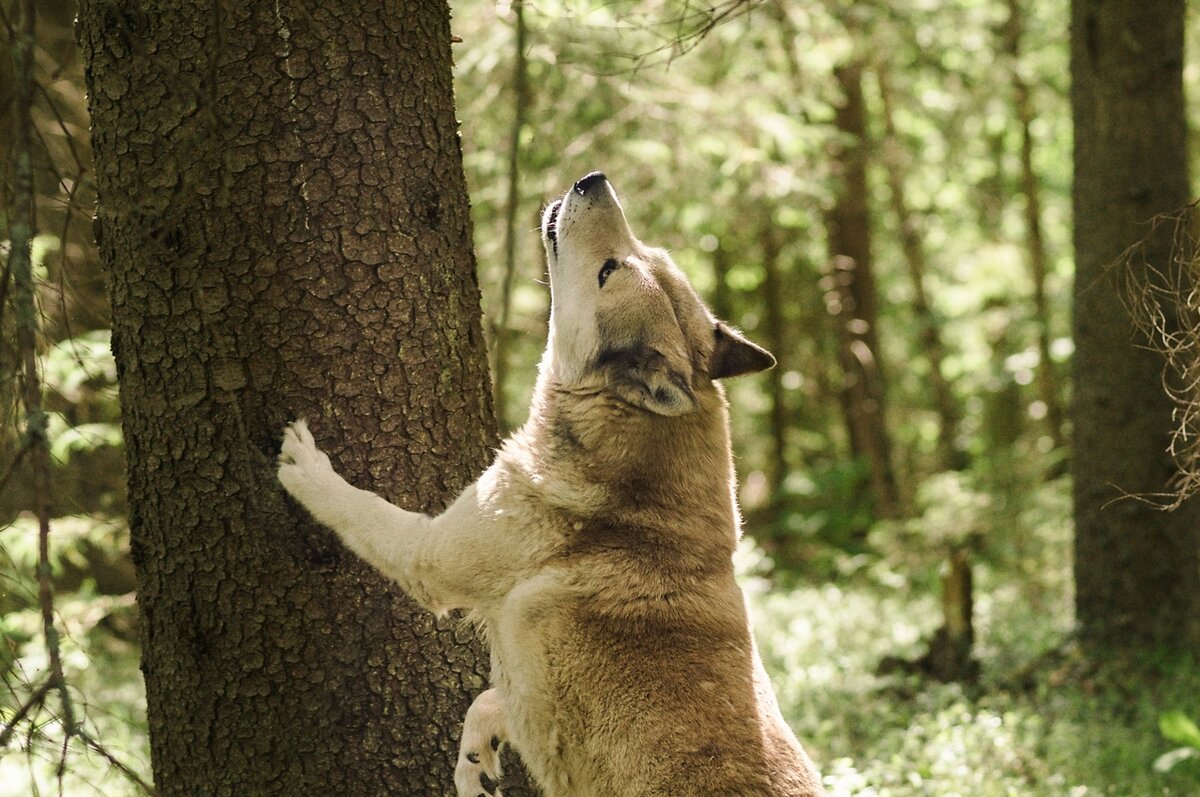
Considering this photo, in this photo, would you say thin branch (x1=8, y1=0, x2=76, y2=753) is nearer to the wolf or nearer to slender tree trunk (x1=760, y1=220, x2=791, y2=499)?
the wolf

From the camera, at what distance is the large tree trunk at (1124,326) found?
8398 millimetres

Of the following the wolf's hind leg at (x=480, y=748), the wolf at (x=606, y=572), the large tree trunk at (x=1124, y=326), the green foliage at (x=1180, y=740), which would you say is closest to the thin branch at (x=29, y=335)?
the wolf at (x=606, y=572)

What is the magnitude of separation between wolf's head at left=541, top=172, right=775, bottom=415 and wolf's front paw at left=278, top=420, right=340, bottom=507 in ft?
4.08

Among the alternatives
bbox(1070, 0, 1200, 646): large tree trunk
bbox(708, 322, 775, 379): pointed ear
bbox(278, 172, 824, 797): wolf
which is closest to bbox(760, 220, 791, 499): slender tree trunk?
bbox(1070, 0, 1200, 646): large tree trunk

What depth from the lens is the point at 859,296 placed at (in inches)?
715

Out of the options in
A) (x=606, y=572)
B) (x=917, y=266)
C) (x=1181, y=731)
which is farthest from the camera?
(x=917, y=266)

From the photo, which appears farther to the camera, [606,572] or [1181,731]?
[1181,731]

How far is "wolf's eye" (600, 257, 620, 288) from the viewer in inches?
188

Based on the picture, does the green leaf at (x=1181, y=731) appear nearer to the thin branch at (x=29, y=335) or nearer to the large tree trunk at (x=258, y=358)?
the large tree trunk at (x=258, y=358)

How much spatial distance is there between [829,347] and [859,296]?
4.09 metres

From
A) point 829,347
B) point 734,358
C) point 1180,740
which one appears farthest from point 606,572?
point 829,347

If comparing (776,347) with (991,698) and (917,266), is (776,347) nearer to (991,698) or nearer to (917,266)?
(917,266)

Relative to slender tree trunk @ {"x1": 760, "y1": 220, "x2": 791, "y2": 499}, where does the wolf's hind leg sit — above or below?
below

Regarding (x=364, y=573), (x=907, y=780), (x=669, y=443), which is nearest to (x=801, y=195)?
(x=907, y=780)
